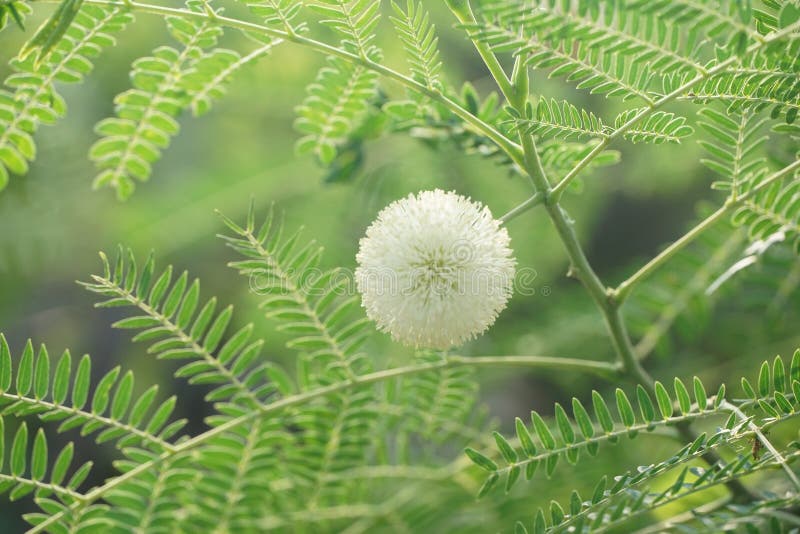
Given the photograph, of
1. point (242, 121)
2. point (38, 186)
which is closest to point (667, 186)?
point (242, 121)

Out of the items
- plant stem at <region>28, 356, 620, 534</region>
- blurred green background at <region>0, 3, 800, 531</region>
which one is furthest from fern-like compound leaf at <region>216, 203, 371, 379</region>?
blurred green background at <region>0, 3, 800, 531</region>

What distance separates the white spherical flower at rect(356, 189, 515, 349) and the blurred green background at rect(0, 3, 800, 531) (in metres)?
0.75

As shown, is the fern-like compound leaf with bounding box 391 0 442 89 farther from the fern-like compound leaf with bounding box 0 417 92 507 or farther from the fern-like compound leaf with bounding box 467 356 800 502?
the fern-like compound leaf with bounding box 0 417 92 507

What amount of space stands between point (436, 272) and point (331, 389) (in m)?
0.32

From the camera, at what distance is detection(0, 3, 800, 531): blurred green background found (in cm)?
172

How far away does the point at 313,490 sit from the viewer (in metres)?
1.21

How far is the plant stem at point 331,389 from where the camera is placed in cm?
96

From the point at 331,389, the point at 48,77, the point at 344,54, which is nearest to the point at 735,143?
the point at 344,54

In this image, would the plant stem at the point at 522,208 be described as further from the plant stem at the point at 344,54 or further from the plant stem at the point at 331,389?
the plant stem at the point at 331,389

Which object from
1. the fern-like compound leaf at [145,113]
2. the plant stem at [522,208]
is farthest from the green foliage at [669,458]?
the fern-like compound leaf at [145,113]

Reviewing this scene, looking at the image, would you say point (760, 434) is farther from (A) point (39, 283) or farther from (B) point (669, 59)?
(A) point (39, 283)

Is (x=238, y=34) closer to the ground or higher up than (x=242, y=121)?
higher up

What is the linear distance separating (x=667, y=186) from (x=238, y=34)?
1350 millimetres

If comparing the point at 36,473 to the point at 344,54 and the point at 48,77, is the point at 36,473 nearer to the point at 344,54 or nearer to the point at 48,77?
the point at 48,77
